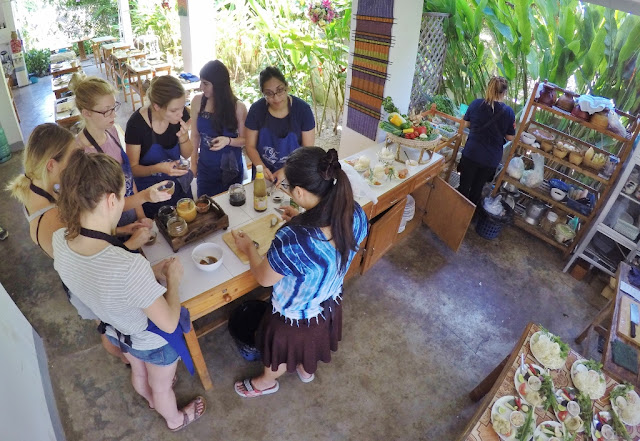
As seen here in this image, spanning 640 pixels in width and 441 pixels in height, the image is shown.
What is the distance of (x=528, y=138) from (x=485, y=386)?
256cm

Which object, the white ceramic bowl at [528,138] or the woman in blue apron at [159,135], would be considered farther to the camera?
the white ceramic bowl at [528,138]

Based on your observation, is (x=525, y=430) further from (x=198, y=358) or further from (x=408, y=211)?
(x=408, y=211)

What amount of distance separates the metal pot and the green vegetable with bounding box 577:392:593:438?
2.54 metres

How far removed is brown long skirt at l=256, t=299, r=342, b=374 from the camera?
217 centimetres

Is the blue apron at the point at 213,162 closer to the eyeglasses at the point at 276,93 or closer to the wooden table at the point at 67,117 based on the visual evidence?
the eyeglasses at the point at 276,93

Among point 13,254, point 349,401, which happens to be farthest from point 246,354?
point 13,254

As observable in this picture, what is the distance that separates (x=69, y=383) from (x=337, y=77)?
464 cm

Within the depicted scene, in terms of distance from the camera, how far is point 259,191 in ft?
8.39

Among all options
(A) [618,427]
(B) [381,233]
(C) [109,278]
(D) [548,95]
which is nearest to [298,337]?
(C) [109,278]

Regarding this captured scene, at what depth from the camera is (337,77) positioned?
5.47 metres

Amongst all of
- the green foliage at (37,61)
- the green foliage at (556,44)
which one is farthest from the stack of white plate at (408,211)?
the green foliage at (37,61)

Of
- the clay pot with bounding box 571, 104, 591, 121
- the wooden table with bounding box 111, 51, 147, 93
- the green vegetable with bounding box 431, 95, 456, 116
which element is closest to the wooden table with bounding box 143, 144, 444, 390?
the green vegetable with bounding box 431, 95, 456, 116

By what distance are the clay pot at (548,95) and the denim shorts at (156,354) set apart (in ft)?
12.4

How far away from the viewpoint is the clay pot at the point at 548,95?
3639mm
